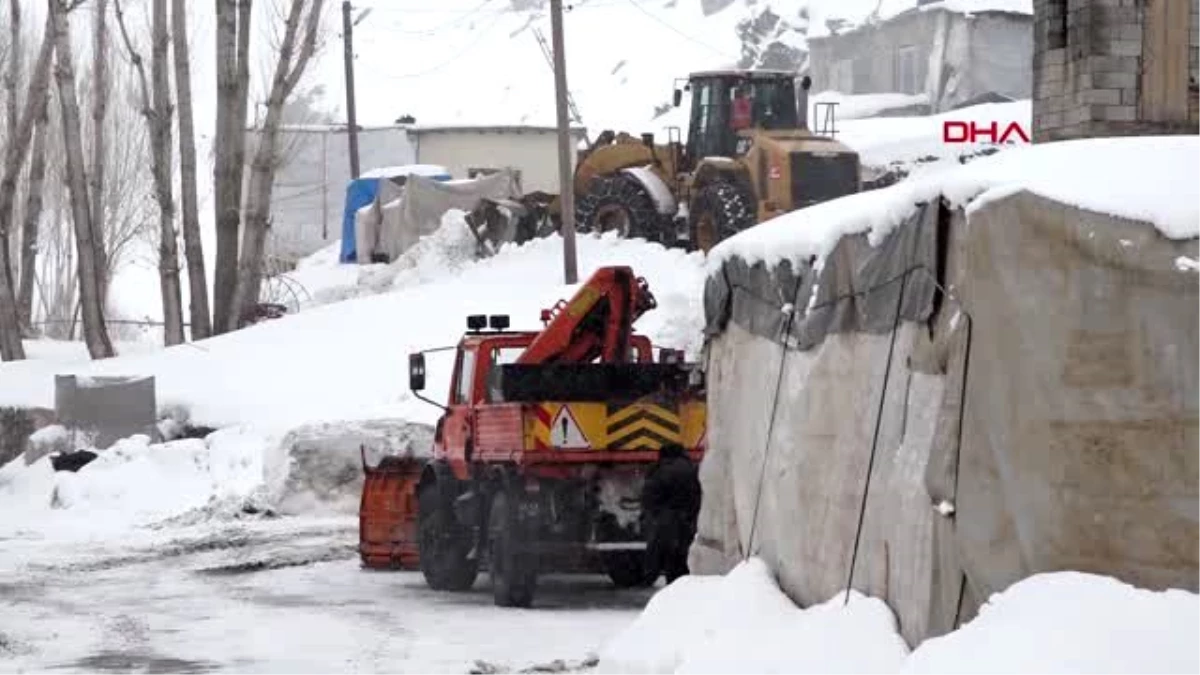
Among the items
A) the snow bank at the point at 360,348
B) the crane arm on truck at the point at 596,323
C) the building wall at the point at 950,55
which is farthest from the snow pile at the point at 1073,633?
the building wall at the point at 950,55

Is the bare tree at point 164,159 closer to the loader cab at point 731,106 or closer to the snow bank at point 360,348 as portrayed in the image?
the snow bank at point 360,348

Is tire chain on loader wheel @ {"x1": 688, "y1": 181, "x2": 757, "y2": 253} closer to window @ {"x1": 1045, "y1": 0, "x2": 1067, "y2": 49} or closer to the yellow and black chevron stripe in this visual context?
window @ {"x1": 1045, "y1": 0, "x2": 1067, "y2": 49}

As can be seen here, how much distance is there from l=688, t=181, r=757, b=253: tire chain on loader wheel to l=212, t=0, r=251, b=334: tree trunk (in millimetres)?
9115

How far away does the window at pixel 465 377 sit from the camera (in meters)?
20.5

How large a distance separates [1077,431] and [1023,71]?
7420 centimetres

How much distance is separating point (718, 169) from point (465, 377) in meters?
19.0

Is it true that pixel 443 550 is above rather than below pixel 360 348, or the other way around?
below

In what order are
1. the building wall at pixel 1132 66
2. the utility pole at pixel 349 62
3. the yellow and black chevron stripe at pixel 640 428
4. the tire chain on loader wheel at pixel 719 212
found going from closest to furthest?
the yellow and black chevron stripe at pixel 640 428, the building wall at pixel 1132 66, the tire chain on loader wheel at pixel 719 212, the utility pole at pixel 349 62

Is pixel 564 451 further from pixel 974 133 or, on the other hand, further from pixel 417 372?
pixel 974 133

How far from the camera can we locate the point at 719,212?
38.2m

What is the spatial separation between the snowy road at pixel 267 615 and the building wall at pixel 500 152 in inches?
2333

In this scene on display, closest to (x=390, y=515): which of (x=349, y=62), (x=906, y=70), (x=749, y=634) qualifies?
(x=749, y=634)

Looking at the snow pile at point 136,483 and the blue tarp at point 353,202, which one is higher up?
the blue tarp at point 353,202

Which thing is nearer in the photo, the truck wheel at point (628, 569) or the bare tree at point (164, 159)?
the truck wheel at point (628, 569)
